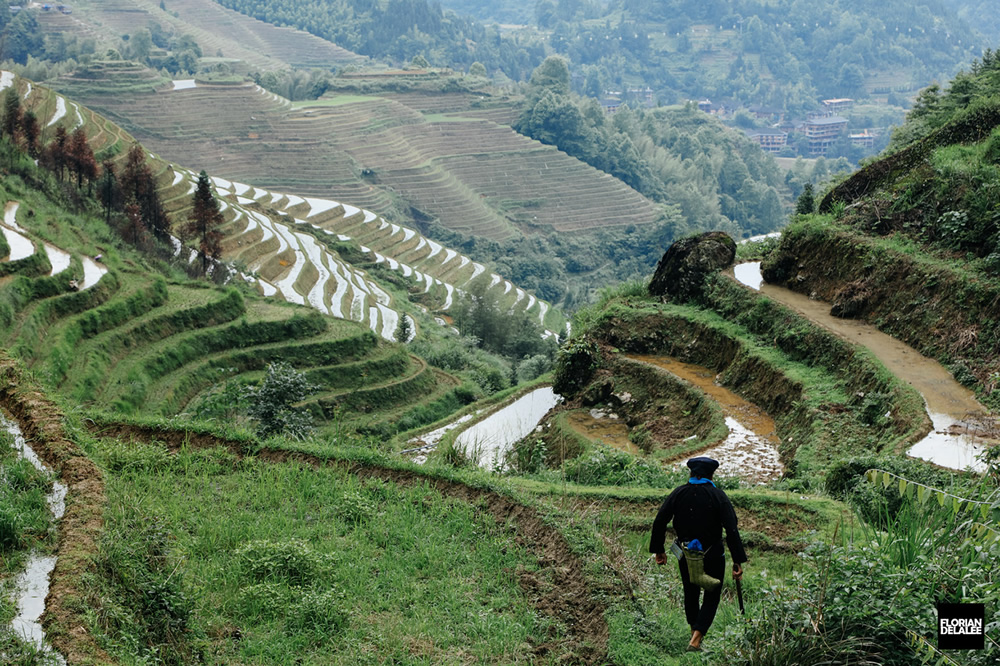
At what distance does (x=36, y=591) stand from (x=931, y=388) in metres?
9.09

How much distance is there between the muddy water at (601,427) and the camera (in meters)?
12.9

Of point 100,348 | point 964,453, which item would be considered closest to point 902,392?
point 964,453

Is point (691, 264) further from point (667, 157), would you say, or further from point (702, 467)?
point (667, 157)

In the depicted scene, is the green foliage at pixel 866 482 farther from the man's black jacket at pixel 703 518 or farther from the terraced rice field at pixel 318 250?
the terraced rice field at pixel 318 250

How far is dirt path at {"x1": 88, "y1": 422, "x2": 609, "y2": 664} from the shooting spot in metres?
5.27

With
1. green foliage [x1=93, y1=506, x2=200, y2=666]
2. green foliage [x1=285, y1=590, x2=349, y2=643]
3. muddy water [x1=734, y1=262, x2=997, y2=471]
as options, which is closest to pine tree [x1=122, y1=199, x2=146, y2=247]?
muddy water [x1=734, y1=262, x2=997, y2=471]

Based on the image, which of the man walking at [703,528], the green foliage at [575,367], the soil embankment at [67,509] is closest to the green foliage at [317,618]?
the soil embankment at [67,509]

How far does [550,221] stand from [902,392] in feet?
227

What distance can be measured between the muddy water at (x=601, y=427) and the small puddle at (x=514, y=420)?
111 cm

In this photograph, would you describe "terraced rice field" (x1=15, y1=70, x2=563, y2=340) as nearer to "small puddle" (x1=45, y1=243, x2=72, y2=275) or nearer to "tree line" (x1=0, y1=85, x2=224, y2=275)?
"small puddle" (x1=45, y1=243, x2=72, y2=275)

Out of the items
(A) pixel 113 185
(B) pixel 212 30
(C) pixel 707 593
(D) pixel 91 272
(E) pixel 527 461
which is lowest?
(A) pixel 113 185

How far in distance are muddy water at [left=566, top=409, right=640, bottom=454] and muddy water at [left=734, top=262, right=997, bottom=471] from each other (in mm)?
3057

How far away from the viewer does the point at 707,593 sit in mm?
5051

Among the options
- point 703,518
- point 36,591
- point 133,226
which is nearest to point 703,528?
point 703,518
